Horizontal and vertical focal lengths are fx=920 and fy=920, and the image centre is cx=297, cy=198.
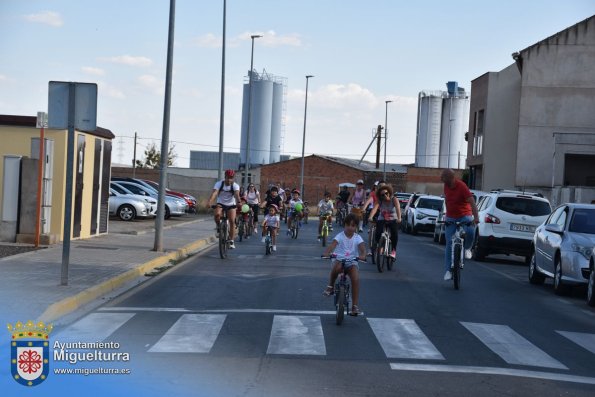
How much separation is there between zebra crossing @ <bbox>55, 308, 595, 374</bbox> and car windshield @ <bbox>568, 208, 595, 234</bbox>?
5110mm

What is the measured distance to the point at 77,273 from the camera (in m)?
14.3

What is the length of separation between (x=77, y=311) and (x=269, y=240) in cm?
1052

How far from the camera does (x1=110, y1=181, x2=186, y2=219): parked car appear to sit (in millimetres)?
38031

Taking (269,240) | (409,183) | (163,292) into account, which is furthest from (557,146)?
(409,183)

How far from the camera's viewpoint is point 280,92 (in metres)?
93.2

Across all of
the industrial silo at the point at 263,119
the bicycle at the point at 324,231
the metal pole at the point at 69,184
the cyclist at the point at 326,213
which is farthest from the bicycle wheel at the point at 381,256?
the industrial silo at the point at 263,119

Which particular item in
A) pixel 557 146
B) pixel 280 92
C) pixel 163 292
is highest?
pixel 280 92

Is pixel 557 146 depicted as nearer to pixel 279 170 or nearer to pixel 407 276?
pixel 407 276

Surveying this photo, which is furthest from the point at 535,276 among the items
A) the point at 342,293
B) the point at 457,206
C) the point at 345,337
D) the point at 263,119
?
the point at 263,119

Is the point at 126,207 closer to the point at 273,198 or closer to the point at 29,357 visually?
the point at 273,198

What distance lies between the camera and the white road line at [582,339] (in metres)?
10.5

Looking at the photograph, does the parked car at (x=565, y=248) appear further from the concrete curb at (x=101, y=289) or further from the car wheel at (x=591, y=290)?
the concrete curb at (x=101, y=289)

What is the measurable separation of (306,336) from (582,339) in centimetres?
342

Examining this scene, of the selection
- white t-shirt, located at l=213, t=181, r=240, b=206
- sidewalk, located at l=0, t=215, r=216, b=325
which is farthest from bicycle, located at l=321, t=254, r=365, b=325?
white t-shirt, located at l=213, t=181, r=240, b=206
